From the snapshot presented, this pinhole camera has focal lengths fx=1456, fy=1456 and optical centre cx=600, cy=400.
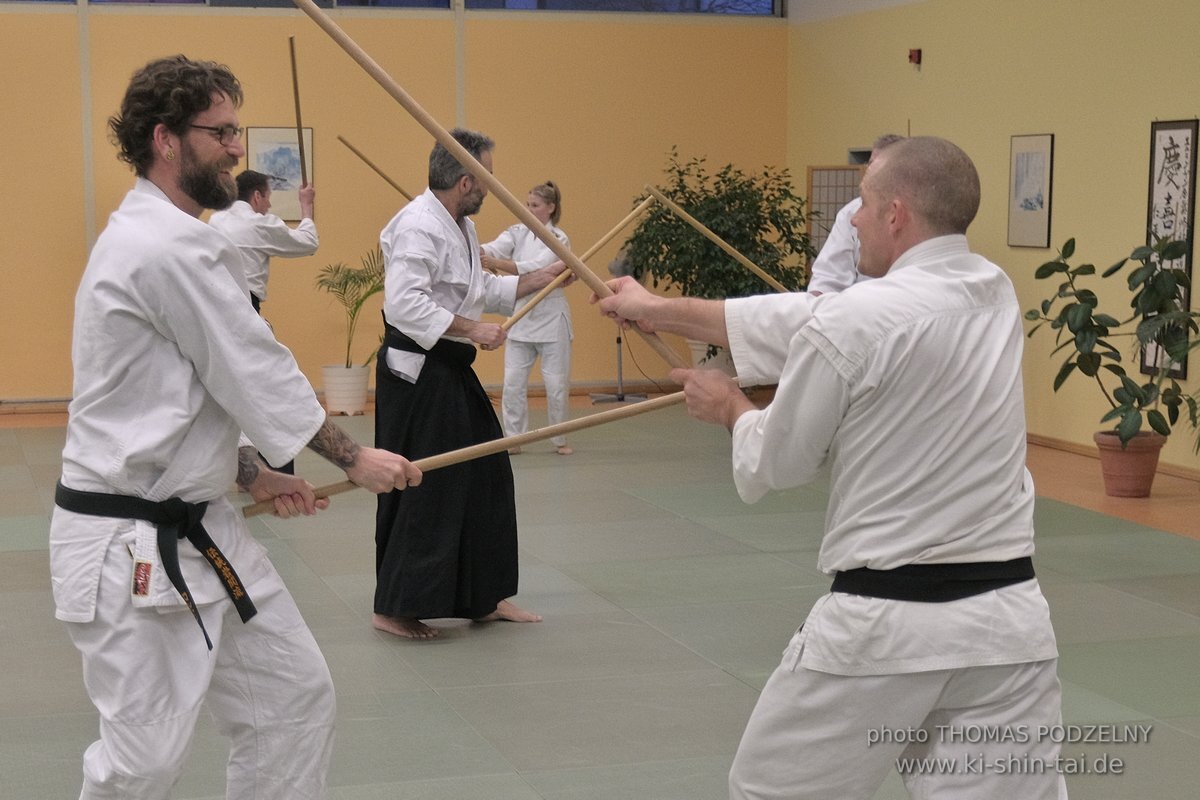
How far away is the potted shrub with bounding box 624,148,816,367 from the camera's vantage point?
10.5 m

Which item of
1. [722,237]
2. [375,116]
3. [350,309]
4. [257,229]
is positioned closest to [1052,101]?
[722,237]

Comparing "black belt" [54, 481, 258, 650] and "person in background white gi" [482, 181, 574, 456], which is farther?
"person in background white gi" [482, 181, 574, 456]

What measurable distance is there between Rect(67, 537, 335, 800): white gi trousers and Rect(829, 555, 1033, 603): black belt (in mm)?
1052

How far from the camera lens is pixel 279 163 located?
444 inches

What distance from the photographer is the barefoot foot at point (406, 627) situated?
4926mm

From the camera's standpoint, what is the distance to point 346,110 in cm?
1137

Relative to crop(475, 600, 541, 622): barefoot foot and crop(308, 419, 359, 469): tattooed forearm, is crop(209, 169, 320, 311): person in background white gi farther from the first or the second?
crop(308, 419, 359, 469): tattooed forearm

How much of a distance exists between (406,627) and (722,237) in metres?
6.15

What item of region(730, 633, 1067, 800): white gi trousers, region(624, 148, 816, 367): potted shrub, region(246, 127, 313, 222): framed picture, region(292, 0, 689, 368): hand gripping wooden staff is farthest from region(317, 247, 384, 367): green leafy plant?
region(730, 633, 1067, 800): white gi trousers

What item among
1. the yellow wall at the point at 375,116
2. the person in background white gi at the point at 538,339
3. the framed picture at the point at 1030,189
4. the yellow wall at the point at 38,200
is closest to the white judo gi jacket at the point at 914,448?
the person in background white gi at the point at 538,339

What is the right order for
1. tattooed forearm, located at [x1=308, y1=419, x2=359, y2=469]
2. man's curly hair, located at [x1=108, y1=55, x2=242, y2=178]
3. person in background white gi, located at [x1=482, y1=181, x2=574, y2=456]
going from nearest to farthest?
1. man's curly hair, located at [x1=108, y1=55, x2=242, y2=178]
2. tattooed forearm, located at [x1=308, y1=419, x2=359, y2=469]
3. person in background white gi, located at [x1=482, y1=181, x2=574, y2=456]

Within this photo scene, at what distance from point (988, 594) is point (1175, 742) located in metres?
1.94

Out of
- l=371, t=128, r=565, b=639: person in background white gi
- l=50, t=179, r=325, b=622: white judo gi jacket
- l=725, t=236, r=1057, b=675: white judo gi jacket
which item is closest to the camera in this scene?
l=725, t=236, r=1057, b=675: white judo gi jacket

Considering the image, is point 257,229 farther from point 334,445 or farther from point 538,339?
point 334,445
